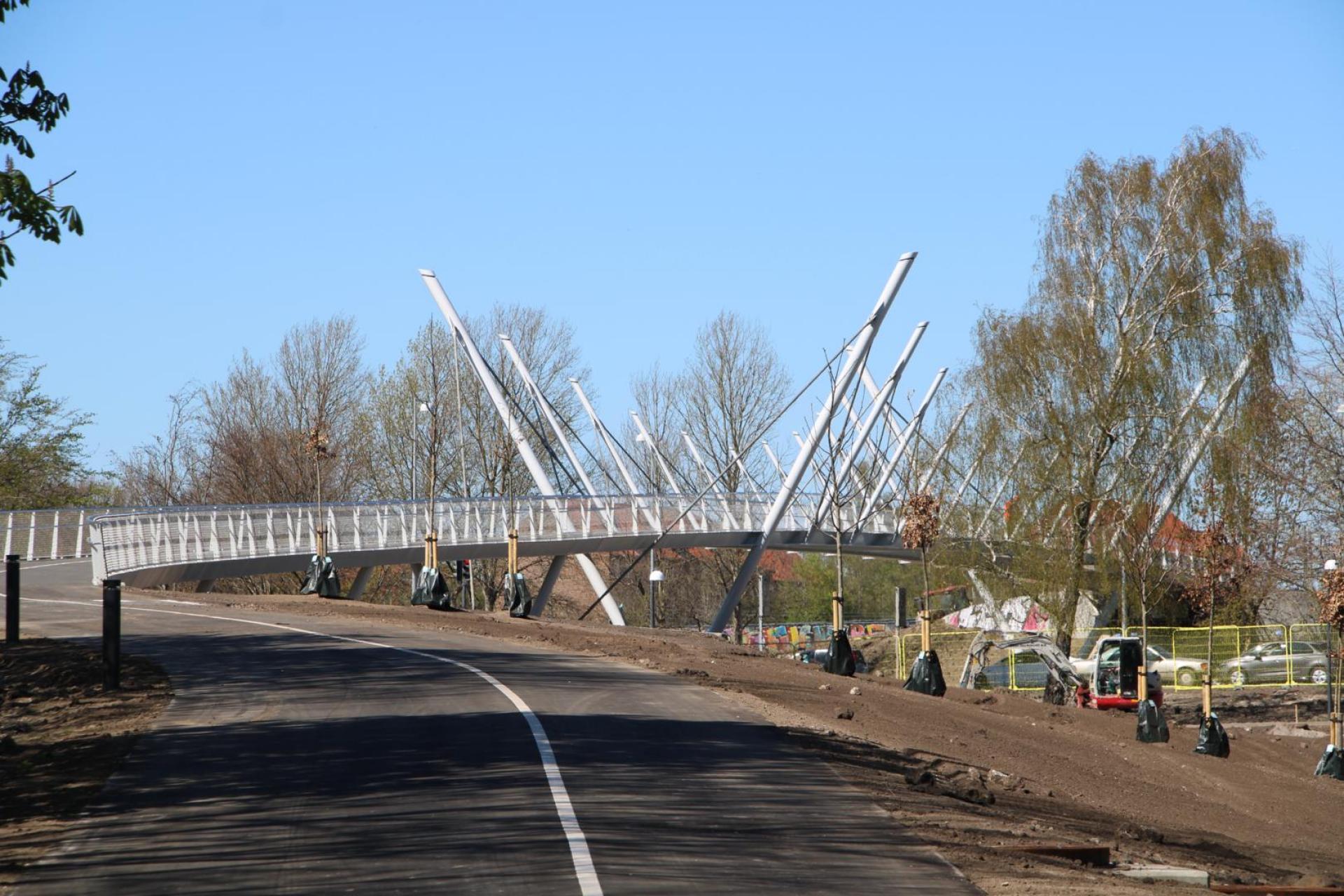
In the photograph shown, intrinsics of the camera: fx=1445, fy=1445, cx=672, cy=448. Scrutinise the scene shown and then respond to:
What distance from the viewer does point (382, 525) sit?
44.2m

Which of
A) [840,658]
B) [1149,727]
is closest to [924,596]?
[840,658]

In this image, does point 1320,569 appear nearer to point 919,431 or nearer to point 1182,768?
point 1182,768

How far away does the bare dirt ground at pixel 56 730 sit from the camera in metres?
11.2

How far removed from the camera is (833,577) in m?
84.8

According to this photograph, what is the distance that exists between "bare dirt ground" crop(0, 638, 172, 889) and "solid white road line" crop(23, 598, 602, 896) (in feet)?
12.0

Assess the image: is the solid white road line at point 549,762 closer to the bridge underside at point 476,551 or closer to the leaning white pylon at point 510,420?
the bridge underside at point 476,551

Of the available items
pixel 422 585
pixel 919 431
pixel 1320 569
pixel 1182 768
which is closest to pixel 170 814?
pixel 1182 768

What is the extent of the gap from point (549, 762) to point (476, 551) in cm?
3259

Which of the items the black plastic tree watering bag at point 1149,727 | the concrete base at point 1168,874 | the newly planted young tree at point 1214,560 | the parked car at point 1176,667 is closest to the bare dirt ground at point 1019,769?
the concrete base at point 1168,874

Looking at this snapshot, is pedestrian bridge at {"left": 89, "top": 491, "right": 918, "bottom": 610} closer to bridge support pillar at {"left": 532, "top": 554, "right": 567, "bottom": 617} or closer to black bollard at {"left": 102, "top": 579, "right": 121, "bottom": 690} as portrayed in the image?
bridge support pillar at {"left": 532, "top": 554, "right": 567, "bottom": 617}

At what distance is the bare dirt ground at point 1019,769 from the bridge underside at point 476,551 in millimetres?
4295

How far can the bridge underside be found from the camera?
40.9m

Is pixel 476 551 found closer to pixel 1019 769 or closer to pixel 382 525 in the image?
pixel 382 525

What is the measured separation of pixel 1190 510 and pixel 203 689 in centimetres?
2724
